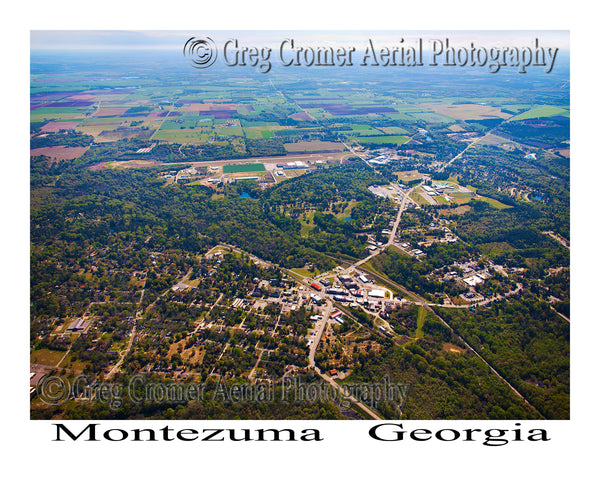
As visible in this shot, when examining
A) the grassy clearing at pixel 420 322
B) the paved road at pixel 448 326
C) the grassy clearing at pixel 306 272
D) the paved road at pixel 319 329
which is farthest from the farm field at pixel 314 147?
the grassy clearing at pixel 420 322

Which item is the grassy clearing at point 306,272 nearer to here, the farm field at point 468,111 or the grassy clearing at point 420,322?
the grassy clearing at point 420,322

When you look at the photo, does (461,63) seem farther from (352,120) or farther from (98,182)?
(352,120)

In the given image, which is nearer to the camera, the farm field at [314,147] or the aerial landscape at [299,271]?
the aerial landscape at [299,271]

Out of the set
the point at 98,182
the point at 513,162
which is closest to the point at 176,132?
the point at 98,182

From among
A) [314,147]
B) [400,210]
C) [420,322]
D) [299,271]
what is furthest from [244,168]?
[420,322]

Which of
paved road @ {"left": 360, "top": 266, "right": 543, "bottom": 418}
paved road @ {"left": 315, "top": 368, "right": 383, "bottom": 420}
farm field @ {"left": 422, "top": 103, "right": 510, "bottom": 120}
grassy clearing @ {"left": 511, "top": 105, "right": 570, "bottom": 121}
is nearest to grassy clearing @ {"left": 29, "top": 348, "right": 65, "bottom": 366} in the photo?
paved road @ {"left": 315, "top": 368, "right": 383, "bottom": 420}

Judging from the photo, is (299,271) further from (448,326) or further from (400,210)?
(400,210)

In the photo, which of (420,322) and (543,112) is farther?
(543,112)

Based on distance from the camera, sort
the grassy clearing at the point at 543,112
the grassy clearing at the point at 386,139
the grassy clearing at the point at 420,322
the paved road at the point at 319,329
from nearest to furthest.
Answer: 1. the paved road at the point at 319,329
2. the grassy clearing at the point at 420,322
3. the grassy clearing at the point at 386,139
4. the grassy clearing at the point at 543,112

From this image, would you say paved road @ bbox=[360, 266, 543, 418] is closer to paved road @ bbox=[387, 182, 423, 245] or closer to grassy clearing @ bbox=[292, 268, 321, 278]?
grassy clearing @ bbox=[292, 268, 321, 278]
